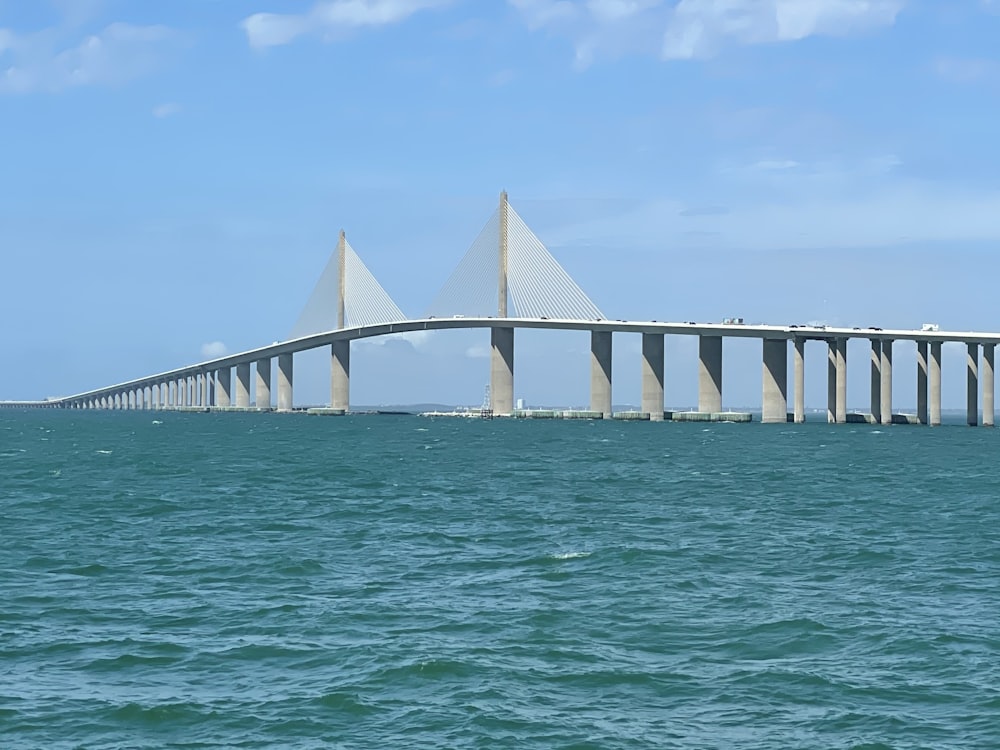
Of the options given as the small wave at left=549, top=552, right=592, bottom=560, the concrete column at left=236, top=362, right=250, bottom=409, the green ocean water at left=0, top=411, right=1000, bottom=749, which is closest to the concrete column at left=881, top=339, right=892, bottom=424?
the green ocean water at left=0, top=411, right=1000, bottom=749

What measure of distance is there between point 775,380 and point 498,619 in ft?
371

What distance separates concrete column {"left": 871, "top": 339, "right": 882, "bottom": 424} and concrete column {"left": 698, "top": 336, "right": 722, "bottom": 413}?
14540 millimetres

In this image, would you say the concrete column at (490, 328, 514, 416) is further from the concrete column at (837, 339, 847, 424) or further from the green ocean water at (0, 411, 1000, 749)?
the green ocean water at (0, 411, 1000, 749)

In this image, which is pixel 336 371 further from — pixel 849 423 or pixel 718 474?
pixel 718 474

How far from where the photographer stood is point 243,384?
188 metres

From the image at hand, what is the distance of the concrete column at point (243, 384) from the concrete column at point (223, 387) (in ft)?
22.0

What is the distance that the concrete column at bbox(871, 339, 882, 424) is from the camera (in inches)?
5089

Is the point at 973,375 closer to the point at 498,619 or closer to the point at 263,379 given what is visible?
the point at 263,379

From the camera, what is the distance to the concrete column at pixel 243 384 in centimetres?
18704

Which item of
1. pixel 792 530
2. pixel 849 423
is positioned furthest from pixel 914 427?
pixel 792 530

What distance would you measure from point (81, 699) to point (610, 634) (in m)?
7.47

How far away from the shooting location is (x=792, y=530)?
32469 millimetres

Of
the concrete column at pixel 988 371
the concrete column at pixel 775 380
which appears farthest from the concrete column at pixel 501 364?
the concrete column at pixel 988 371

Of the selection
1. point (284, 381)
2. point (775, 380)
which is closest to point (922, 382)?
point (775, 380)
